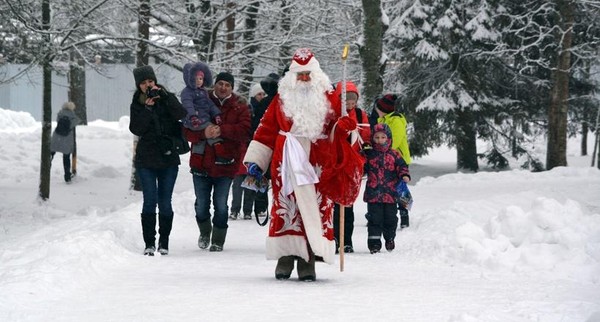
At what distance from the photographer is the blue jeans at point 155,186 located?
1013cm

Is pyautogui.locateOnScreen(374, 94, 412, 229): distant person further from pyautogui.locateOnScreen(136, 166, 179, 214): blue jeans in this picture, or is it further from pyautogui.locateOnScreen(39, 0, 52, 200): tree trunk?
pyautogui.locateOnScreen(39, 0, 52, 200): tree trunk

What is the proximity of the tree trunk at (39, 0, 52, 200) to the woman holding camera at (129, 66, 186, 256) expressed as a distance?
27.9ft

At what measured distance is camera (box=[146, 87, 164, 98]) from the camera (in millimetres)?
10047

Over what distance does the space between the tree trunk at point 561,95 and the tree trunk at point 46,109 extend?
12.5m

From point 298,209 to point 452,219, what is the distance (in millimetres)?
4687

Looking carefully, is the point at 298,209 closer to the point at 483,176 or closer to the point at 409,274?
the point at 409,274

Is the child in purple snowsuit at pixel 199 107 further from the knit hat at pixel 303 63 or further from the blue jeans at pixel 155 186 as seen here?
the knit hat at pixel 303 63

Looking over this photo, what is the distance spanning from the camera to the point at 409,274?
8.94m

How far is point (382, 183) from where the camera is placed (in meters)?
11.1

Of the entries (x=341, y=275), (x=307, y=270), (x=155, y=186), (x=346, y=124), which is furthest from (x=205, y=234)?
(x=346, y=124)

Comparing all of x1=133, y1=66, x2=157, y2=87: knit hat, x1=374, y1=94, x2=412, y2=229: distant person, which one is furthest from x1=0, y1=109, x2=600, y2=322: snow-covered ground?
x1=133, y1=66, x2=157, y2=87: knit hat

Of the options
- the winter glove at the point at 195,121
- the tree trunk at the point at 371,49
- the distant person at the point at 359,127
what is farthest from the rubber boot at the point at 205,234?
the tree trunk at the point at 371,49

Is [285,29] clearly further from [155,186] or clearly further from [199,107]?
A: [155,186]

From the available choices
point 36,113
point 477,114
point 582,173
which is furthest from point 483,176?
point 36,113
